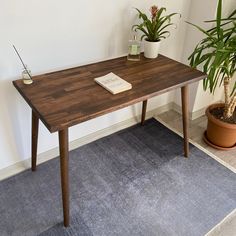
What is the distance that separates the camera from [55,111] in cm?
120

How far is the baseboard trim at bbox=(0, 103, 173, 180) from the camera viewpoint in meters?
1.77

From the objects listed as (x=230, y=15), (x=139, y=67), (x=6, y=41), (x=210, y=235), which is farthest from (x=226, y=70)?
(x=6, y=41)

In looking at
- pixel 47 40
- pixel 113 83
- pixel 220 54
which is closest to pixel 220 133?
pixel 220 54

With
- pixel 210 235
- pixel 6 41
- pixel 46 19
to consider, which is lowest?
pixel 210 235

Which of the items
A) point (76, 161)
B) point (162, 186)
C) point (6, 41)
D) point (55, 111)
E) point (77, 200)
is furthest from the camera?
point (76, 161)

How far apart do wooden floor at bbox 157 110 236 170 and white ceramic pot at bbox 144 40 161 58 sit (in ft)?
2.56

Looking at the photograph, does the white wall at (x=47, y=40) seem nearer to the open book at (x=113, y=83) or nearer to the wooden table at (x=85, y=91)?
the wooden table at (x=85, y=91)

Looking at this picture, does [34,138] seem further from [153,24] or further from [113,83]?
[153,24]

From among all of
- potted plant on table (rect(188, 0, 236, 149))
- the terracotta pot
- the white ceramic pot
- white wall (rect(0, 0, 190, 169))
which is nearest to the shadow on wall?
white wall (rect(0, 0, 190, 169))

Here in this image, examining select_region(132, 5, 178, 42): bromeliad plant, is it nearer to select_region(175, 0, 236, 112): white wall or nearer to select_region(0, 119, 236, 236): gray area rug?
select_region(175, 0, 236, 112): white wall

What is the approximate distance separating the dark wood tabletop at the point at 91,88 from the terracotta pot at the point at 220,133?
20.8 inches

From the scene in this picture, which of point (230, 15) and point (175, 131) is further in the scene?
point (175, 131)

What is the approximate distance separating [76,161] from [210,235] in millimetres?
990

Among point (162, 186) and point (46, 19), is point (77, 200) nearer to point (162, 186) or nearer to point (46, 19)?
point (162, 186)
